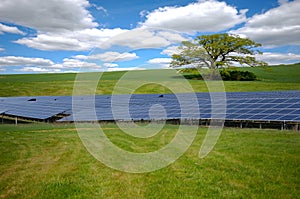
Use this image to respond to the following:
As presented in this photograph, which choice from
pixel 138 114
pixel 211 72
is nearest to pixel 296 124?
pixel 138 114

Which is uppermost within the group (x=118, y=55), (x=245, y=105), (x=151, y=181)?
(x=118, y=55)

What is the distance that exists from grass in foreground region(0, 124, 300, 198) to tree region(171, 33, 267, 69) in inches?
1478

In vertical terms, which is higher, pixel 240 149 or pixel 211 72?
pixel 211 72

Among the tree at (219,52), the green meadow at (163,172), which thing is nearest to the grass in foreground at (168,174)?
the green meadow at (163,172)

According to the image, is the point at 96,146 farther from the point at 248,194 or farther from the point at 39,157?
the point at 248,194

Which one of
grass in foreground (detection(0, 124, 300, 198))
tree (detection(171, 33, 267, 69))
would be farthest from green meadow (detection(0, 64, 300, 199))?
tree (detection(171, 33, 267, 69))

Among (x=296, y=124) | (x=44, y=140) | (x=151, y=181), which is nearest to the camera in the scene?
(x=151, y=181)

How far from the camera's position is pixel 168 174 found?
773 centimetres

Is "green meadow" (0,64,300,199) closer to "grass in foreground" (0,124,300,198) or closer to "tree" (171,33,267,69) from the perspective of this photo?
"grass in foreground" (0,124,300,198)

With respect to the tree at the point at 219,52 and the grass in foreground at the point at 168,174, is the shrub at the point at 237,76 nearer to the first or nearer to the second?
the tree at the point at 219,52

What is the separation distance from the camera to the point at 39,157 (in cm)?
1001

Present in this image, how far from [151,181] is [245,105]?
13.4 meters

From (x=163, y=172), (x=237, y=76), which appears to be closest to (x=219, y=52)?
(x=237, y=76)

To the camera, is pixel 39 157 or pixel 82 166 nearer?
pixel 82 166
